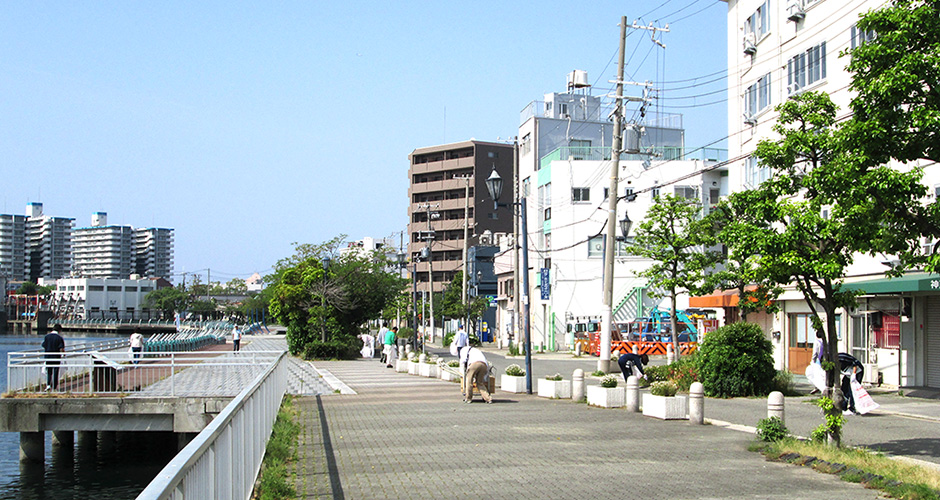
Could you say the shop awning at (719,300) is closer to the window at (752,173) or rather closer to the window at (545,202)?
the window at (752,173)

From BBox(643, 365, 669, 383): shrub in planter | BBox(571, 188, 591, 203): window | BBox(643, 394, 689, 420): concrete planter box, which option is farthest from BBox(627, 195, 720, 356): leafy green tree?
BBox(571, 188, 591, 203): window

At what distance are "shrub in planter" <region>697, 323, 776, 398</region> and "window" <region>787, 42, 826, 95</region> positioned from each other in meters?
10.3

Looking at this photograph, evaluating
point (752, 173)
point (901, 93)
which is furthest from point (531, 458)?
point (752, 173)

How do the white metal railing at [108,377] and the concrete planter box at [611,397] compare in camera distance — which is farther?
the white metal railing at [108,377]

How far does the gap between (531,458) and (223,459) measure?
6.23 metres

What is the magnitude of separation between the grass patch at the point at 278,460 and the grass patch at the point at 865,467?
254 inches

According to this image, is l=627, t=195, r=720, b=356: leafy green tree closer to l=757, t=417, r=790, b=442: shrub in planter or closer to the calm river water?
l=757, t=417, r=790, b=442: shrub in planter

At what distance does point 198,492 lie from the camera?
498 cm

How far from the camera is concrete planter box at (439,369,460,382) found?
28.1 meters

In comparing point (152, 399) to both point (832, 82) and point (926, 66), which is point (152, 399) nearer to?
point (926, 66)

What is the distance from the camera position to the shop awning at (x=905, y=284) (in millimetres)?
19995

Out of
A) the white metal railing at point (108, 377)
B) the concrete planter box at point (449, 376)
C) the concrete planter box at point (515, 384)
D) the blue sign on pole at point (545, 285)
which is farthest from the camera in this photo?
the blue sign on pole at point (545, 285)

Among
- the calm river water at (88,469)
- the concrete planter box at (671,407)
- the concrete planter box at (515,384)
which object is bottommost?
the calm river water at (88,469)

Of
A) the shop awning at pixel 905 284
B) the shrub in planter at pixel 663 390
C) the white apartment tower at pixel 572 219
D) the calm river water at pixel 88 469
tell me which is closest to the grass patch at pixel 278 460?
the calm river water at pixel 88 469
